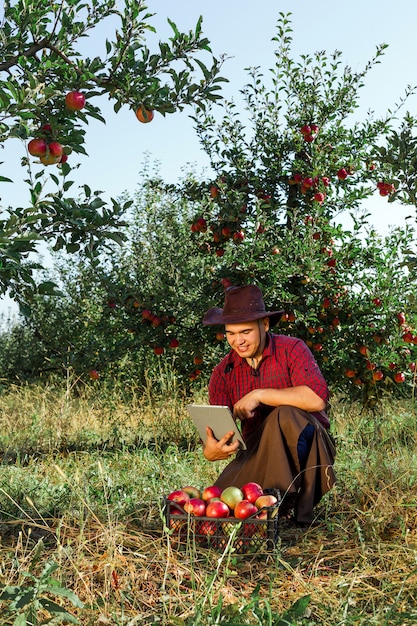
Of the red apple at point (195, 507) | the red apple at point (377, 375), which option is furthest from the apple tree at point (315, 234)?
the red apple at point (195, 507)

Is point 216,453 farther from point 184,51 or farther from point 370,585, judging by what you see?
point 184,51

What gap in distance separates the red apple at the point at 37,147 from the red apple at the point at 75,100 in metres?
0.21

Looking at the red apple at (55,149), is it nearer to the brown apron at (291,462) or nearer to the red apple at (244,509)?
the brown apron at (291,462)

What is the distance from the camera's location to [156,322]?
7180 millimetres

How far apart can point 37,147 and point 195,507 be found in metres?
1.82

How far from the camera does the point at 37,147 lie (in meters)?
3.79

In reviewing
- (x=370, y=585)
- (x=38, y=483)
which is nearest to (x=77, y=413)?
(x=38, y=483)

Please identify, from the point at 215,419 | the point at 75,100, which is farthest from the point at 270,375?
the point at 75,100

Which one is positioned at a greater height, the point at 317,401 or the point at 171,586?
the point at 317,401

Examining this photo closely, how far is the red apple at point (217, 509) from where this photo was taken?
354 cm

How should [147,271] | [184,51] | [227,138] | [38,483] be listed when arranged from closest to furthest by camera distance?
[184,51] → [38,483] → [227,138] → [147,271]

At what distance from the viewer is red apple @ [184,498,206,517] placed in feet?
11.6

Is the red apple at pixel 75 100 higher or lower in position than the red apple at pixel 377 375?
higher

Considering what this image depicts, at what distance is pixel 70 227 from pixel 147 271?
527cm
